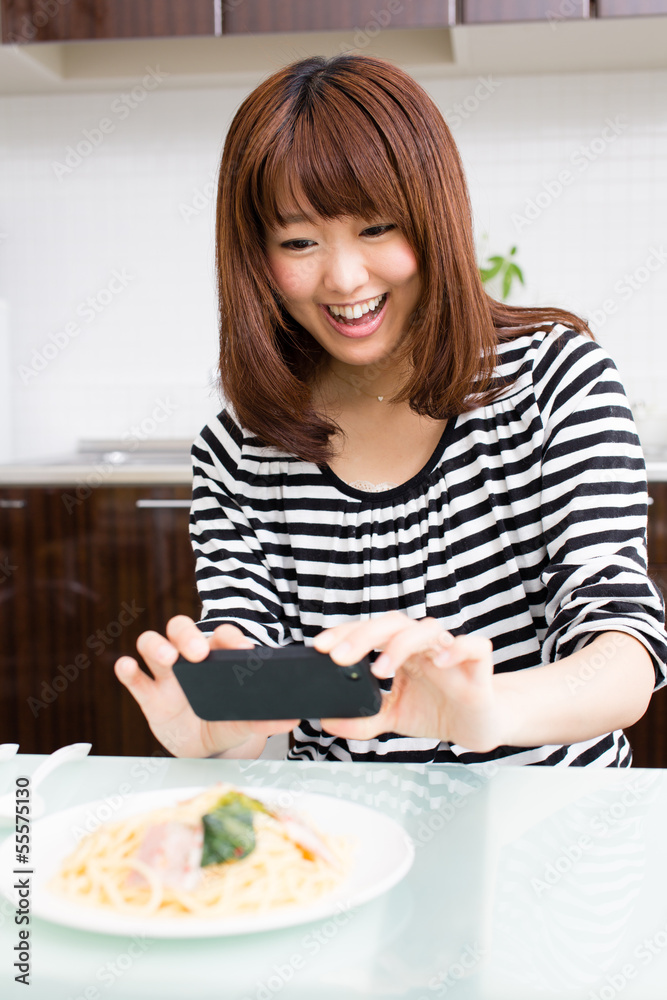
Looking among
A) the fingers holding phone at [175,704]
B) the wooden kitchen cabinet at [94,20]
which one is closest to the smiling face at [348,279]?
the fingers holding phone at [175,704]

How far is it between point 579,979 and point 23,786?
50cm

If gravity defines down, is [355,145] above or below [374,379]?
above

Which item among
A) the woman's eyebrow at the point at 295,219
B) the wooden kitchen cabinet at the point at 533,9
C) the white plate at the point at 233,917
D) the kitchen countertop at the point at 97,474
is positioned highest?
the wooden kitchen cabinet at the point at 533,9

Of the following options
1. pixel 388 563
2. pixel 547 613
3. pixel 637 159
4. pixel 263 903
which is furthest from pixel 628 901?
pixel 637 159

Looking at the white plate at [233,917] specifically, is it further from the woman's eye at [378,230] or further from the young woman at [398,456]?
the woman's eye at [378,230]

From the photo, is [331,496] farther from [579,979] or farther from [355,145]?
[579,979]

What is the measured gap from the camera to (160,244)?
2797 millimetres

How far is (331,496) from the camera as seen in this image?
1150mm

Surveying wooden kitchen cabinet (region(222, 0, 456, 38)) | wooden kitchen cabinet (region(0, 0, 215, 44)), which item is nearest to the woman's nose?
wooden kitchen cabinet (region(222, 0, 456, 38))

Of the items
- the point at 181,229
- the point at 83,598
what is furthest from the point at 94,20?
the point at 83,598

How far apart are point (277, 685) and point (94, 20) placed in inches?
86.9

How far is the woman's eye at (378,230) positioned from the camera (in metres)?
0.99

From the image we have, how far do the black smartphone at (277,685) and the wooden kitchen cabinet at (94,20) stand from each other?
207cm

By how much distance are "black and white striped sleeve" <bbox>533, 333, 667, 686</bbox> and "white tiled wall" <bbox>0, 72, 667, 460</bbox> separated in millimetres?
1640
